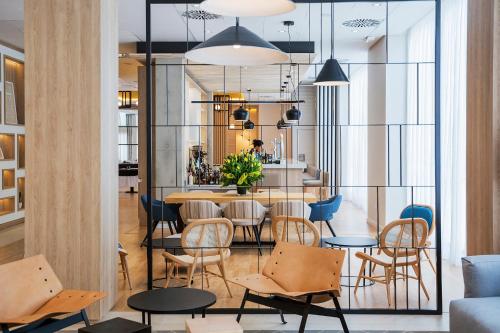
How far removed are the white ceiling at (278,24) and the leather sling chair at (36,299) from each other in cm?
406

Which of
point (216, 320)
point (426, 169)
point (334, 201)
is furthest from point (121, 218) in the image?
point (216, 320)

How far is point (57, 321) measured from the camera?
3.70 metres

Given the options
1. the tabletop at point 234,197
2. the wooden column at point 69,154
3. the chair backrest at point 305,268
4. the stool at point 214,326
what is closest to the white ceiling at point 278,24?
the tabletop at point 234,197

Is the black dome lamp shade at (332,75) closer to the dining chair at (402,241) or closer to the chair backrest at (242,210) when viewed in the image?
the dining chair at (402,241)

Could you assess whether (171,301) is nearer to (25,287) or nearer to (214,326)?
(214,326)

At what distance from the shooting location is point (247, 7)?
9.01 ft

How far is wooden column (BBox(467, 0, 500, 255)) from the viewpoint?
4457mm

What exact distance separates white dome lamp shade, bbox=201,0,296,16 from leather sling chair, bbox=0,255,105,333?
2.11 meters

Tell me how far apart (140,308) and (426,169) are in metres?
5.78

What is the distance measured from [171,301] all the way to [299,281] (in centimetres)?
112

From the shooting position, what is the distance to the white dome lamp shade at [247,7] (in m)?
2.69

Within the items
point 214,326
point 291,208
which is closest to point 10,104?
point 291,208

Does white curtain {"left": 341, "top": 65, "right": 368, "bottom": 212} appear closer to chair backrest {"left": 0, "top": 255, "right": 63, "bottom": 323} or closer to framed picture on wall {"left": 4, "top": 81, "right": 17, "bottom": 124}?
framed picture on wall {"left": 4, "top": 81, "right": 17, "bottom": 124}

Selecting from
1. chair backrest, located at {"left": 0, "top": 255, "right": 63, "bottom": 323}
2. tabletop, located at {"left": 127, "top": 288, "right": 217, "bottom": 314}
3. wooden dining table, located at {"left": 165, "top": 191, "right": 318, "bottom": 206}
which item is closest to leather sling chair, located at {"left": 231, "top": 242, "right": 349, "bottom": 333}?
tabletop, located at {"left": 127, "top": 288, "right": 217, "bottom": 314}
